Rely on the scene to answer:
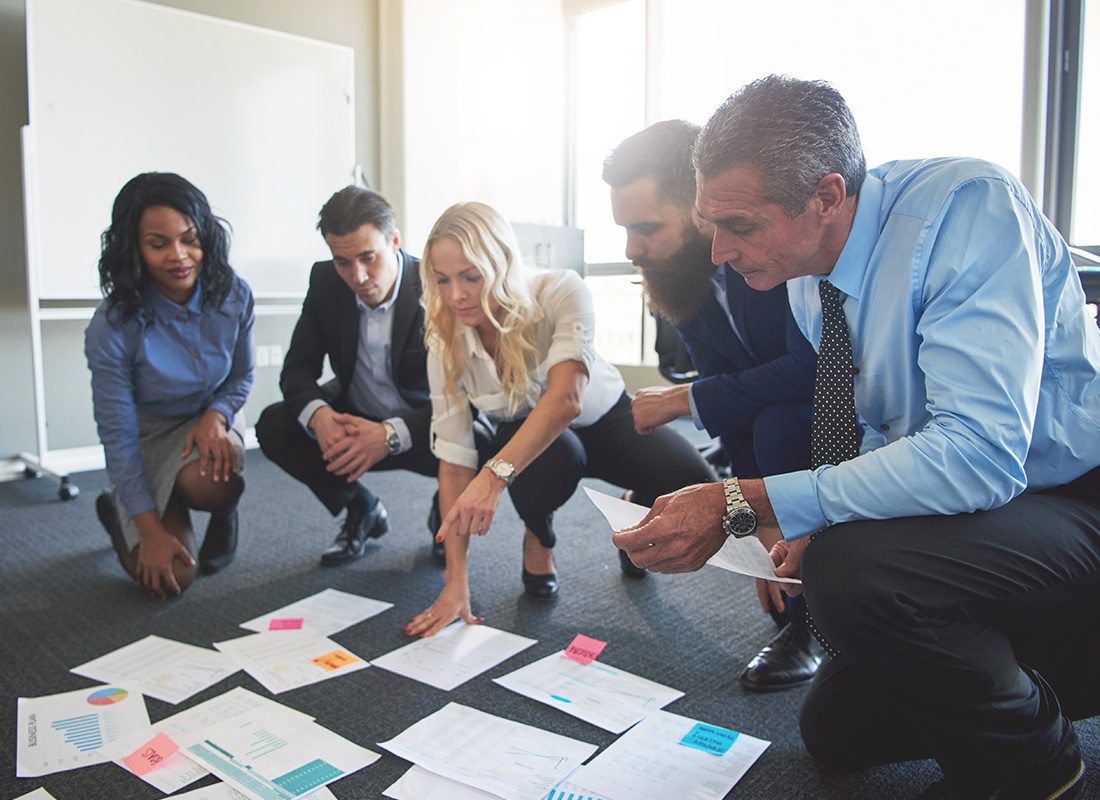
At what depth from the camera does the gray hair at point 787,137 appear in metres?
0.99

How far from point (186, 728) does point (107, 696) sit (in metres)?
0.24

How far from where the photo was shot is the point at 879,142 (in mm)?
3945

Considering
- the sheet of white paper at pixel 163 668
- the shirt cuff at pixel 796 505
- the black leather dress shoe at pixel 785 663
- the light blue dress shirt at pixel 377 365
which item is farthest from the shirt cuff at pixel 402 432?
the shirt cuff at pixel 796 505

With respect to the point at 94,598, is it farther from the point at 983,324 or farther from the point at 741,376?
the point at 983,324

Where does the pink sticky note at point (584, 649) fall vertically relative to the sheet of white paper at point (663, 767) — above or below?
below

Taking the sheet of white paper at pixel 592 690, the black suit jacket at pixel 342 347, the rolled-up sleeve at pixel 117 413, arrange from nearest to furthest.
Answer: the sheet of white paper at pixel 592 690 < the rolled-up sleeve at pixel 117 413 < the black suit jacket at pixel 342 347

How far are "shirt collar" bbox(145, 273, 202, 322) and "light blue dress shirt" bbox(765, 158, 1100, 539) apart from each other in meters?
1.75

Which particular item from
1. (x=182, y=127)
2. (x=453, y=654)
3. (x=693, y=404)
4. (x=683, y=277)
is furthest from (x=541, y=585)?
(x=182, y=127)

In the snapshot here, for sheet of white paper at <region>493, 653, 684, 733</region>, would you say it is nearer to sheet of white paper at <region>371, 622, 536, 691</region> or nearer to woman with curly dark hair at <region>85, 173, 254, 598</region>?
sheet of white paper at <region>371, 622, 536, 691</region>

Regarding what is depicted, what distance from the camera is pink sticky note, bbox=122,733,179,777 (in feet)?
4.16

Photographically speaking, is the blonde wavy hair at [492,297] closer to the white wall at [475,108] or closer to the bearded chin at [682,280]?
the bearded chin at [682,280]

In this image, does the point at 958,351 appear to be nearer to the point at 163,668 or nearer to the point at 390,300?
the point at 163,668

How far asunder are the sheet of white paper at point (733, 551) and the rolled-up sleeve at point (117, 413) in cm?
138

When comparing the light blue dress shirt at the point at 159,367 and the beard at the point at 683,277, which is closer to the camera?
the beard at the point at 683,277
